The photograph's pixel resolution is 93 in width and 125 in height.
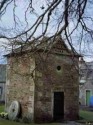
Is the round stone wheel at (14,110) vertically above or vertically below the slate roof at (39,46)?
below

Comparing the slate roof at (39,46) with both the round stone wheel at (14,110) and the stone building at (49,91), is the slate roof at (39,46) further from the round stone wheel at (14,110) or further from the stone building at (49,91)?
the round stone wheel at (14,110)

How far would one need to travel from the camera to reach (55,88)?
23.3m

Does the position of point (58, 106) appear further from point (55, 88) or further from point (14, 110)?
point (14, 110)

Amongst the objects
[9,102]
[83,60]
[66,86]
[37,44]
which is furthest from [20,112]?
[37,44]

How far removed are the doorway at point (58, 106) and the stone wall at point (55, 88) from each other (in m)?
0.25

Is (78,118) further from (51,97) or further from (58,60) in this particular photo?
(58,60)

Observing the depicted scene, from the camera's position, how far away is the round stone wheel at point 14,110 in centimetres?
2305

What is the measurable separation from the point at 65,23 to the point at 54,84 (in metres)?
14.4

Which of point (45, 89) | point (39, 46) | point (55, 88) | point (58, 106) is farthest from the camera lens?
point (58, 106)

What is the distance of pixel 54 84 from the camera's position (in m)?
23.3

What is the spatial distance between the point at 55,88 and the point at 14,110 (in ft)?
10.4

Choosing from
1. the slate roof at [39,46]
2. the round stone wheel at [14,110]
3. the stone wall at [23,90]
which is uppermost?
the slate roof at [39,46]

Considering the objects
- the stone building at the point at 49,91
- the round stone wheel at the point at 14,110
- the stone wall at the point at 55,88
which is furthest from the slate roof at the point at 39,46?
the round stone wheel at the point at 14,110

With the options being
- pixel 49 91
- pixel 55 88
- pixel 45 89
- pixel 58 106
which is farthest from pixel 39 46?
pixel 58 106
